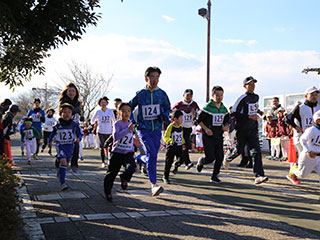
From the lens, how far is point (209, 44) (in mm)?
19016

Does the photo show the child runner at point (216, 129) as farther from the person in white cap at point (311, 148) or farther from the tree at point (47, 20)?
the tree at point (47, 20)

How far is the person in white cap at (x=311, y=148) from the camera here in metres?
6.23

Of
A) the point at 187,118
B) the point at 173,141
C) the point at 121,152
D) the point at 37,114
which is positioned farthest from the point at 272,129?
the point at 121,152

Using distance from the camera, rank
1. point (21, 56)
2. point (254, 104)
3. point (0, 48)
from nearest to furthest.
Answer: point (254, 104)
point (21, 56)
point (0, 48)

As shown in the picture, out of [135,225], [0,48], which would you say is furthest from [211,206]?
[0,48]

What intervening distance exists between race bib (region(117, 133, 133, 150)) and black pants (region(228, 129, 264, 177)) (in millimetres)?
2988

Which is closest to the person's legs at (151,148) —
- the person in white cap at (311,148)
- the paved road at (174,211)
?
the paved road at (174,211)

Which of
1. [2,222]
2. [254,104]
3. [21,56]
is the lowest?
[2,222]

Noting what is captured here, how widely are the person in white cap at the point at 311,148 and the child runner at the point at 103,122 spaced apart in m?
5.70

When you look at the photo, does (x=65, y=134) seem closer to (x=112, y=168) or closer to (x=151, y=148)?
(x=112, y=168)

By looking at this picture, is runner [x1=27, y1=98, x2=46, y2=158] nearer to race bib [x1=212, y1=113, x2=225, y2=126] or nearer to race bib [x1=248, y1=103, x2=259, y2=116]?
race bib [x1=212, y1=113, x2=225, y2=126]

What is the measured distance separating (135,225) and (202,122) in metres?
4.05

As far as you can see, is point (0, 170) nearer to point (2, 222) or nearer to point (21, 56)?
point (2, 222)

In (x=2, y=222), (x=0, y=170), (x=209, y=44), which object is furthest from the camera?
(x=209, y=44)
